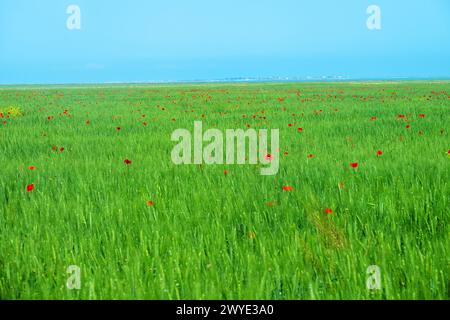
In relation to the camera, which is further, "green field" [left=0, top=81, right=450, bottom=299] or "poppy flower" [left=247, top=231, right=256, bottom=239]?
"poppy flower" [left=247, top=231, right=256, bottom=239]

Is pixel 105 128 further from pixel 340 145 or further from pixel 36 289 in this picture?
pixel 36 289

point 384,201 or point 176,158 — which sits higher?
point 176,158

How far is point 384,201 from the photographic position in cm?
341

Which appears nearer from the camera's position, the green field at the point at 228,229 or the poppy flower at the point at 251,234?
the green field at the point at 228,229

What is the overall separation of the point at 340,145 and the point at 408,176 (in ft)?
9.48

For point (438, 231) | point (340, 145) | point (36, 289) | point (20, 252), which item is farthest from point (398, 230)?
point (340, 145)

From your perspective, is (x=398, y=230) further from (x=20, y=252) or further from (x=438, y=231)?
(x=20, y=252)

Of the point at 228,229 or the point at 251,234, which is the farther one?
the point at 228,229

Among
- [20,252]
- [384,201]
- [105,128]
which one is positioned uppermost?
[105,128]

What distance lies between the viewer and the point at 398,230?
2.84 metres
